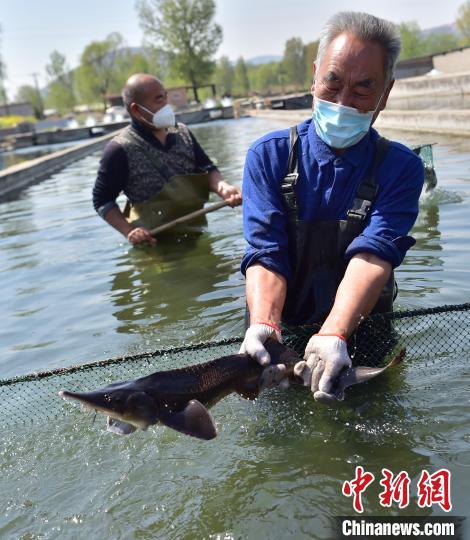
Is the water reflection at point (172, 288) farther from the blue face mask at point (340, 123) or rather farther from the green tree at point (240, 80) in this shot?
the green tree at point (240, 80)

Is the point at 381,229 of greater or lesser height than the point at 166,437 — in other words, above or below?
above

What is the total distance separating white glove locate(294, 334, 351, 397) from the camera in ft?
9.40

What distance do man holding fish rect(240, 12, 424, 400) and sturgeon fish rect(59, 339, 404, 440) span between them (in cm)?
16

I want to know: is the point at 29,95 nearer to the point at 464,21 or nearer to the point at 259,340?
the point at 464,21

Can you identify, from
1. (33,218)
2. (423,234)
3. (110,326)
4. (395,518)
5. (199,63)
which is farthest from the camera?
(199,63)

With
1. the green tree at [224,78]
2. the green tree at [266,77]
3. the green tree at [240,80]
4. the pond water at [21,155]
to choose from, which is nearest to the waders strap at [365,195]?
the pond water at [21,155]

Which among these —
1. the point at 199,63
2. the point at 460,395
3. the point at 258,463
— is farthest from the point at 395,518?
the point at 199,63

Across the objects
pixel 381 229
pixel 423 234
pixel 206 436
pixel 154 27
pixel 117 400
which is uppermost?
pixel 154 27

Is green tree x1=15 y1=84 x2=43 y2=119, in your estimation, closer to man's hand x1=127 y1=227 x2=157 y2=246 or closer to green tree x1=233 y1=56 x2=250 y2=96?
green tree x1=233 y1=56 x2=250 y2=96

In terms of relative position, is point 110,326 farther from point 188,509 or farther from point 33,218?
point 33,218

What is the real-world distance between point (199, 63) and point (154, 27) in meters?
10.1

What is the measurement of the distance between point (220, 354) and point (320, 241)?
1.36m

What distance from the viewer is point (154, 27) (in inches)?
3750

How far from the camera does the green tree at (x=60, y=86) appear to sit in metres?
116
